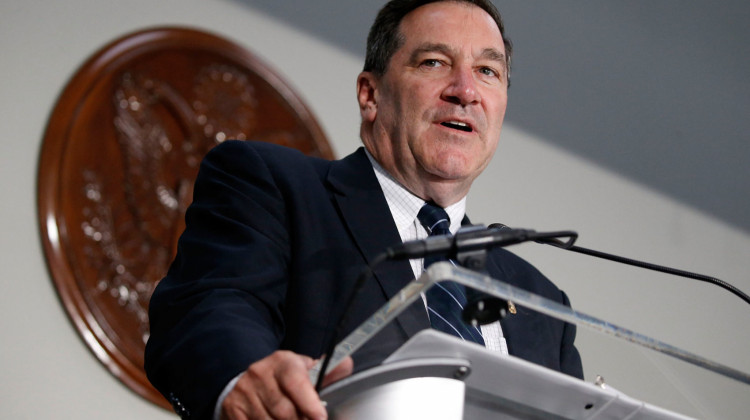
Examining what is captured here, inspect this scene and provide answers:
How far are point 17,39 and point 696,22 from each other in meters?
2.68

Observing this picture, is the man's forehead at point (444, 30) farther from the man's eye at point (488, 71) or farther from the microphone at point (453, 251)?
the microphone at point (453, 251)

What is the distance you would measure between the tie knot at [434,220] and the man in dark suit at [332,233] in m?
0.02

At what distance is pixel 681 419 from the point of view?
0.93 meters

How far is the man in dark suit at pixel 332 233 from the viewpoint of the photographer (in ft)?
3.13

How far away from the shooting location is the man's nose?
1647mm

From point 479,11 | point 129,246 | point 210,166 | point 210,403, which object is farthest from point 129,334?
point 210,403

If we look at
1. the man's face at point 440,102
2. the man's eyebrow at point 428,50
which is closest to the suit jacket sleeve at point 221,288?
the man's face at point 440,102

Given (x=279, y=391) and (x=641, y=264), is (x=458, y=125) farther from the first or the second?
(x=279, y=391)

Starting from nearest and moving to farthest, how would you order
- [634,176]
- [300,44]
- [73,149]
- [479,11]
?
[479,11] → [73,149] → [300,44] → [634,176]

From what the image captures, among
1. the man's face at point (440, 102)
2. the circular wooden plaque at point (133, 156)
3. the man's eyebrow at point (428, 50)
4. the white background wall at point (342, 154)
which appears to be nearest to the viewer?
the man's face at point (440, 102)

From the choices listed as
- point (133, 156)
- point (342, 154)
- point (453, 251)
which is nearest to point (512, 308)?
point (453, 251)

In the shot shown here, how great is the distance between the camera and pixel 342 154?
2971 mm

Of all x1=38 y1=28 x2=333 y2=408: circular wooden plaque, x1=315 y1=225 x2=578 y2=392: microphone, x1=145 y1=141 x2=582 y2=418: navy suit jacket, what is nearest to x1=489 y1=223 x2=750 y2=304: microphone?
x1=145 y1=141 x2=582 y2=418: navy suit jacket

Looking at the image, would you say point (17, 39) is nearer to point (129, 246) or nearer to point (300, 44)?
point (129, 246)
